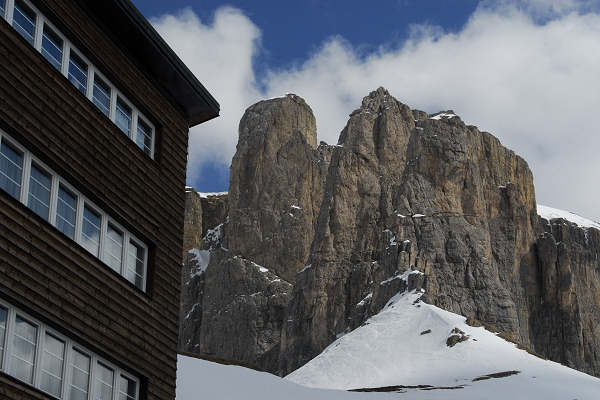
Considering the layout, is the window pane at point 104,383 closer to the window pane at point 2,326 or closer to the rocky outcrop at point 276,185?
the window pane at point 2,326

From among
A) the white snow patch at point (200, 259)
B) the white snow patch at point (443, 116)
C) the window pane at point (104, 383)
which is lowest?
the window pane at point (104, 383)

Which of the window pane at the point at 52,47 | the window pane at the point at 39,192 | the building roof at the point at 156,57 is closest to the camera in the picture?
the window pane at the point at 39,192

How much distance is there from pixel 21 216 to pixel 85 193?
2.16 metres

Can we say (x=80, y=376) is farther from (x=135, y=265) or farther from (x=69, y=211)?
(x=135, y=265)

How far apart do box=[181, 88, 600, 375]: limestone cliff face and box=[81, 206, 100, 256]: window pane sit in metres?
85.4

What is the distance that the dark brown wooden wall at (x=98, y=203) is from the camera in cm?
1673

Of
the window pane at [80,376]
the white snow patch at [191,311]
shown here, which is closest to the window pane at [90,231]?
the window pane at [80,376]

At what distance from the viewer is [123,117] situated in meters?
21.1

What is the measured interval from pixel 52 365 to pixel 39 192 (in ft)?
9.40

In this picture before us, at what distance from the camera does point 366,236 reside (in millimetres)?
129625

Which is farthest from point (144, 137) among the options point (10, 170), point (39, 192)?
point (10, 170)

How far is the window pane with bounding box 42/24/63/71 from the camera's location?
18.7 meters

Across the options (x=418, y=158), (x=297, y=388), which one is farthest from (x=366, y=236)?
(x=297, y=388)

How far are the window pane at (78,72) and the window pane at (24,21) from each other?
128cm
